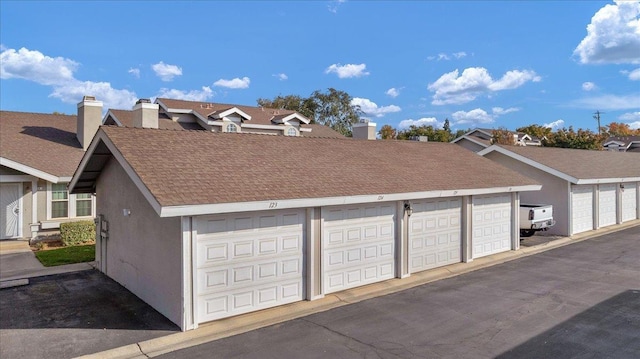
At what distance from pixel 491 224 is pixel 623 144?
6343cm

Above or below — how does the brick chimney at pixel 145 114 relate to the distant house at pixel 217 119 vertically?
below

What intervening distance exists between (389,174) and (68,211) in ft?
45.5

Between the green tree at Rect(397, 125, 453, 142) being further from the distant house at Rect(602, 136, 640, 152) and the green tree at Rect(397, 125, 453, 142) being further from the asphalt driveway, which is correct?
the asphalt driveway

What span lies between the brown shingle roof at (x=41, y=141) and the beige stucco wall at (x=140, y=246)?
7.02 meters

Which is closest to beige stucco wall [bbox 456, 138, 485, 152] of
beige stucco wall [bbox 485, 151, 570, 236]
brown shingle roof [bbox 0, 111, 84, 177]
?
beige stucco wall [bbox 485, 151, 570, 236]

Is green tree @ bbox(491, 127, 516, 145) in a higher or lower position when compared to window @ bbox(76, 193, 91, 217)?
higher

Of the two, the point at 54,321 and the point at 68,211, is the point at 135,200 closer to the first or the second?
the point at 54,321

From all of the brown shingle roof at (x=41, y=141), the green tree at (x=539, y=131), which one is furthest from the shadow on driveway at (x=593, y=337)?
the green tree at (x=539, y=131)

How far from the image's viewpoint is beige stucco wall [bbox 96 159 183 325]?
27.8ft

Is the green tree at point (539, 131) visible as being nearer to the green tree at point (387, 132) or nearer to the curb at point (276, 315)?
the green tree at point (387, 132)

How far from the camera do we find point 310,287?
32.4 feet

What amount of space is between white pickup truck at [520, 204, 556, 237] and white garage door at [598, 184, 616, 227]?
525 cm

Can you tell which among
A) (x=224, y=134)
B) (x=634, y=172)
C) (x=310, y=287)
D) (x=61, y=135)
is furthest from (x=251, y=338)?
(x=634, y=172)

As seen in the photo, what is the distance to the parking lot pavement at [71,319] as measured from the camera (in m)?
7.44
